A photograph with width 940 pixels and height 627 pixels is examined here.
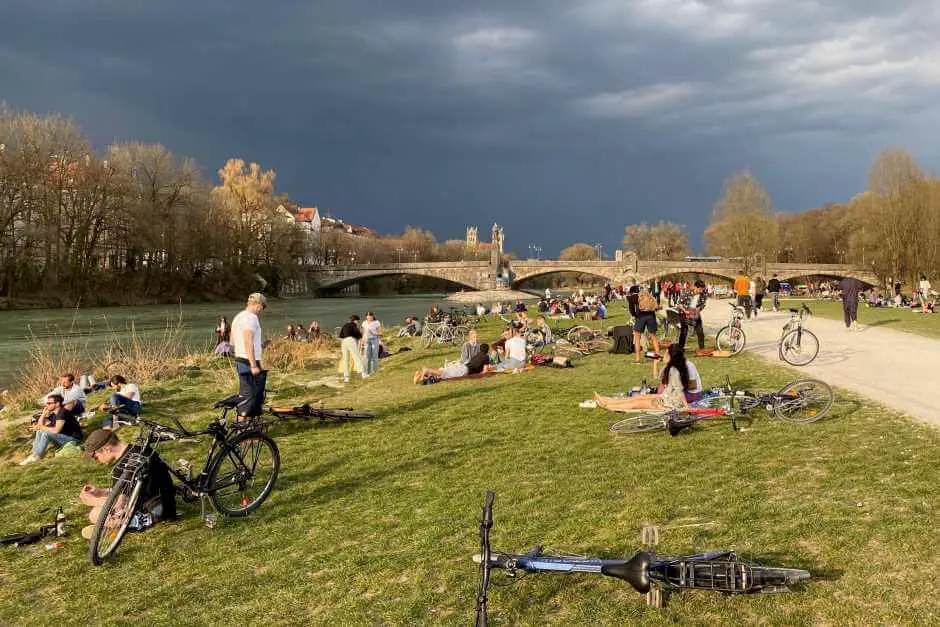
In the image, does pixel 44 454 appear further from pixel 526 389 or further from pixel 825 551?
pixel 825 551

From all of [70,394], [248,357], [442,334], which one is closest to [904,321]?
[442,334]

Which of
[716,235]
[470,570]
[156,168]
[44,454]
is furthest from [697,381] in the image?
[716,235]

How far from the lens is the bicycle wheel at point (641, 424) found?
823 cm

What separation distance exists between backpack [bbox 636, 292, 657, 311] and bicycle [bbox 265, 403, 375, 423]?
6506 mm

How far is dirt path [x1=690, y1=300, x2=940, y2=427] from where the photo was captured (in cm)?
950

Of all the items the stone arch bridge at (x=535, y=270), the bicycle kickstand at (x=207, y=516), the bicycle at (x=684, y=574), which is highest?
the stone arch bridge at (x=535, y=270)

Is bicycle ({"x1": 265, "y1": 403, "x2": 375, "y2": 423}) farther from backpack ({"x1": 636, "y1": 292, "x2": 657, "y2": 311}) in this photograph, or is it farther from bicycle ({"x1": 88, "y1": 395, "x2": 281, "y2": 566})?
backpack ({"x1": 636, "y1": 292, "x2": 657, "y2": 311})

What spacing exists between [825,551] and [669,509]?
1.33 meters

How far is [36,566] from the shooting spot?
5.79m

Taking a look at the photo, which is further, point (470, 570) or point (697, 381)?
point (697, 381)

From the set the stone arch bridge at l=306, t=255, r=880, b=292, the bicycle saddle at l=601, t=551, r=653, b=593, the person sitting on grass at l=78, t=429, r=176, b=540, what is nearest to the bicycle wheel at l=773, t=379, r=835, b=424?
the bicycle saddle at l=601, t=551, r=653, b=593

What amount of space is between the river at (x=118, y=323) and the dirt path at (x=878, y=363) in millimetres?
17216

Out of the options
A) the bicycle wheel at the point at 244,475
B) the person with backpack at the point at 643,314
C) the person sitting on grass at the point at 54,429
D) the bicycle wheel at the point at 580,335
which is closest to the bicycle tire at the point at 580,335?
the bicycle wheel at the point at 580,335

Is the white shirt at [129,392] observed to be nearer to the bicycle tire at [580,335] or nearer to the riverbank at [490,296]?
the bicycle tire at [580,335]
